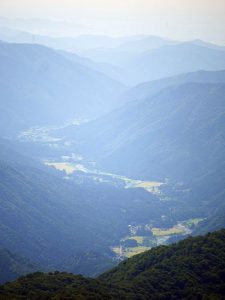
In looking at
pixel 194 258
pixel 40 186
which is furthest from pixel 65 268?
pixel 194 258

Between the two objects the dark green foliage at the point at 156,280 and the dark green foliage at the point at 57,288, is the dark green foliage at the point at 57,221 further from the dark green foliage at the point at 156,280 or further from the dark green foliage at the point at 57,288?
the dark green foliage at the point at 57,288

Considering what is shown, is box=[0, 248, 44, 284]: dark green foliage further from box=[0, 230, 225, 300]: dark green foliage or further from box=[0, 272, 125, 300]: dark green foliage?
box=[0, 272, 125, 300]: dark green foliage

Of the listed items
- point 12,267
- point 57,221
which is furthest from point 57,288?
point 57,221

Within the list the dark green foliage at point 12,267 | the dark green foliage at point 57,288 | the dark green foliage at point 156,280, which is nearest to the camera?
the dark green foliage at point 57,288

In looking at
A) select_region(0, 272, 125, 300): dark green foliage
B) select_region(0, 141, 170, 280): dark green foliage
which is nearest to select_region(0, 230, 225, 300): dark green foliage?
select_region(0, 272, 125, 300): dark green foliage

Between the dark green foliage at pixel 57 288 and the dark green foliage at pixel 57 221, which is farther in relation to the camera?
the dark green foliage at pixel 57 221

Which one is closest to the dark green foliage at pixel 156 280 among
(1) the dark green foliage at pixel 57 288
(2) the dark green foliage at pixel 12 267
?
(1) the dark green foliage at pixel 57 288

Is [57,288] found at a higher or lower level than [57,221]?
lower

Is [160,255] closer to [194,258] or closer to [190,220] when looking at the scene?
[194,258]

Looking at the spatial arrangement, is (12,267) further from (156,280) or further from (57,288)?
(156,280)
